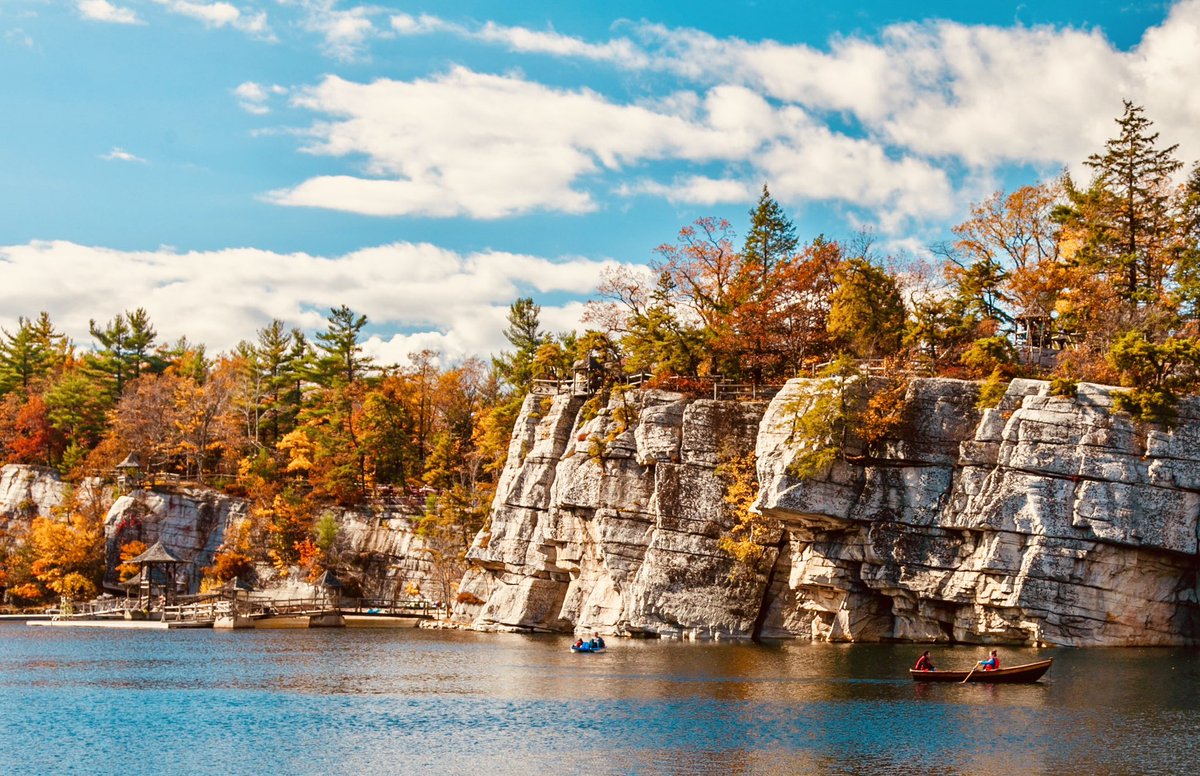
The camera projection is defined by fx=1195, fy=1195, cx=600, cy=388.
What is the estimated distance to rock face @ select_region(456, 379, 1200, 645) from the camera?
57344 mm

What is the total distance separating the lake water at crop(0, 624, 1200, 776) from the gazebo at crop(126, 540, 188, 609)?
24310mm

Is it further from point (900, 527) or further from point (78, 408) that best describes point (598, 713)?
point (78, 408)

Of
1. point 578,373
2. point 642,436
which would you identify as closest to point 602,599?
point 642,436

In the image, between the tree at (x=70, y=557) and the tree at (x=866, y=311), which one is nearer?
the tree at (x=866, y=311)

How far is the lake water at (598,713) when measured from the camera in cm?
3322

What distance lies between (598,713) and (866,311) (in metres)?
36.7

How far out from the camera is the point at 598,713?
40.2 meters

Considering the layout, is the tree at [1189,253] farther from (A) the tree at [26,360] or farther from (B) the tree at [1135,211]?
(A) the tree at [26,360]

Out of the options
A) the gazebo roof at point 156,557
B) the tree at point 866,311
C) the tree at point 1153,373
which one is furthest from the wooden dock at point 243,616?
the tree at point 1153,373

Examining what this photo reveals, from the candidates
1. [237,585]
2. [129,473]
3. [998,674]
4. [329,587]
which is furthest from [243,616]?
[998,674]

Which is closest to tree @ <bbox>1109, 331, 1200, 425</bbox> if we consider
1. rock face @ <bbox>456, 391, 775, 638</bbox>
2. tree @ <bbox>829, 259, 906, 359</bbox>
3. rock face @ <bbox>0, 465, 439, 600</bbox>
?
tree @ <bbox>829, 259, 906, 359</bbox>

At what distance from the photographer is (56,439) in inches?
4254

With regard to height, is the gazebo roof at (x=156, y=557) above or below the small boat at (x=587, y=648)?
above

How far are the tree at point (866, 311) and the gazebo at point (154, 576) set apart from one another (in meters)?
49.4
